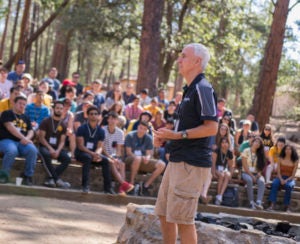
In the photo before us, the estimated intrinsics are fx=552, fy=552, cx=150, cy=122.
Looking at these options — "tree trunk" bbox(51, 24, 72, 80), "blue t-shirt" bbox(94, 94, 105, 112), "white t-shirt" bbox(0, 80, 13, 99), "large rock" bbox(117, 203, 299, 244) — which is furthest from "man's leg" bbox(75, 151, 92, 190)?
"tree trunk" bbox(51, 24, 72, 80)

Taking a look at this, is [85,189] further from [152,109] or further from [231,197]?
[152,109]

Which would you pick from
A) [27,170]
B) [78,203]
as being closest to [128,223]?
[78,203]

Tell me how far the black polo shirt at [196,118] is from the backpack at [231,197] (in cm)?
655

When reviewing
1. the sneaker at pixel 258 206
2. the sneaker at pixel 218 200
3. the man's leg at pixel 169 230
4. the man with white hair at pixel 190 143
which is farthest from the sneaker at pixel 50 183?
the man with white hair at pixel 190 143

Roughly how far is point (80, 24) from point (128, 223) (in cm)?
1683

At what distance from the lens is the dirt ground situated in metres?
5.96

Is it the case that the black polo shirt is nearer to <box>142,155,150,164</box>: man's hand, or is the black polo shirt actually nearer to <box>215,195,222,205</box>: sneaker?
<box>142,155,150,164</box>: man's hand

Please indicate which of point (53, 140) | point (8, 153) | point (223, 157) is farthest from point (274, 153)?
point (8, 153)

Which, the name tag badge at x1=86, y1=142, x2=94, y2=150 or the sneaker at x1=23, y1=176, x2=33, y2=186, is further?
the name tag badge at x1=86, y1=142, x2=94, y2=150

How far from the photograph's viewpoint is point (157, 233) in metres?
5.84

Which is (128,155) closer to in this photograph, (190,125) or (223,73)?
(190,125)

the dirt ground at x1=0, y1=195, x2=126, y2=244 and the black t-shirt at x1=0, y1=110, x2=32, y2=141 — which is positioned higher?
the black t-shirt at x1=0, y1=110, x2=32, y2=141

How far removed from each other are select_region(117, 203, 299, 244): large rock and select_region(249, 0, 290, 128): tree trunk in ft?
33.1

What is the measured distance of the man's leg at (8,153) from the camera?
351 inches
